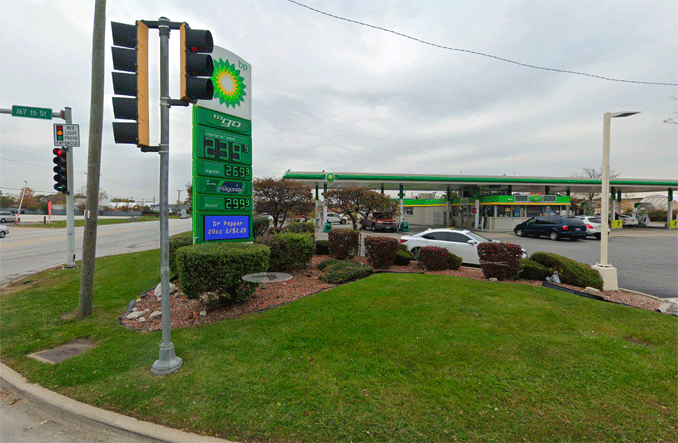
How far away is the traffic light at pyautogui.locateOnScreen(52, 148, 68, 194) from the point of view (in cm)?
978

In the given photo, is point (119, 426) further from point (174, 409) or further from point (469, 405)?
point (469, 405)

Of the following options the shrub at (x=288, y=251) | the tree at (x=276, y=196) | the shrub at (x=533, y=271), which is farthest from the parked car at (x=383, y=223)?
the shrub at (x=533, y=271)

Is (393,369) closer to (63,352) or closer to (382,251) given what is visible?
(63,352)

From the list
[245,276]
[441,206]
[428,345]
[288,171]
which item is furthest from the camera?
[441,206]

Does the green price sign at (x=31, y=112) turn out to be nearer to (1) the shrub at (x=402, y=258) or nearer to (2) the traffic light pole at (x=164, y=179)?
(2) the traffic light pole at (x=164, y=179)

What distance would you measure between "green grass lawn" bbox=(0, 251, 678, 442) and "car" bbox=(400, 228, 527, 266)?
4243mm

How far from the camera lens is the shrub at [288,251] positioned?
25.8 ft

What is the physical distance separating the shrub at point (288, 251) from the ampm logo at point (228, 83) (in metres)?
3.45

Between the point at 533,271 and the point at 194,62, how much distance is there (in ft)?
26.9

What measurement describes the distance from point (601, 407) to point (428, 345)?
5.56 ft

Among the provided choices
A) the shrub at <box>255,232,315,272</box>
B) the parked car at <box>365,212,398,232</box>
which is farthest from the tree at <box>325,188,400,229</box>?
the shrub at <box>255,232,315,272</box>

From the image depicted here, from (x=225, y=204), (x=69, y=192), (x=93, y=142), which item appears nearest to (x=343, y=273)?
(x=225, y=204)

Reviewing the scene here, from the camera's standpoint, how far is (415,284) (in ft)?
20.1

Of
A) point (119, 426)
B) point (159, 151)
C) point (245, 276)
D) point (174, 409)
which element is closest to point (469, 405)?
point (174, 409)
